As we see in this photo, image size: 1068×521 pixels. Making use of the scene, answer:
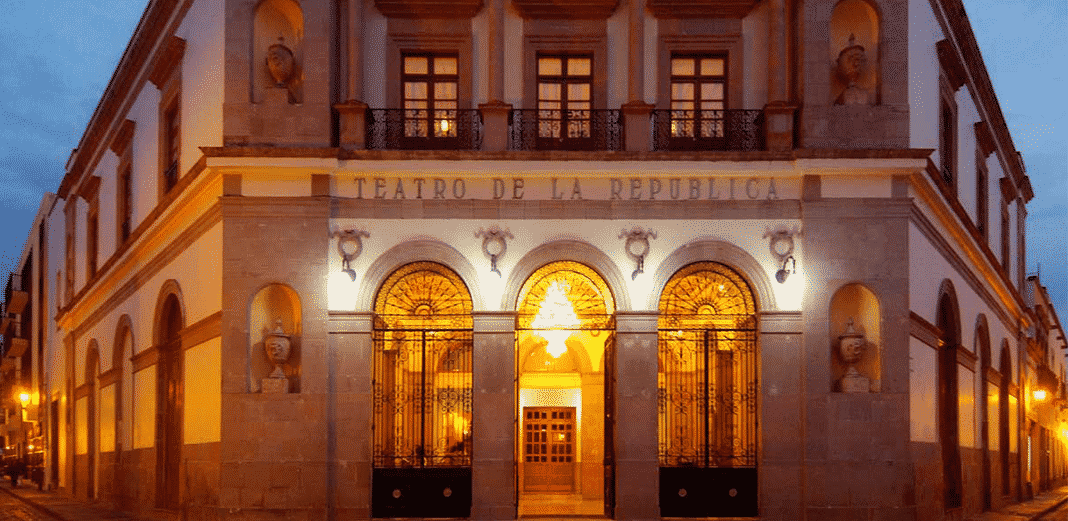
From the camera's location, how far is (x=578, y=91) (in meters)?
24.5

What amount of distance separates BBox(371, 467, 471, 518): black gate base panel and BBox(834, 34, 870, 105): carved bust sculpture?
8997mm

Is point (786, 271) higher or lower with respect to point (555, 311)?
higher

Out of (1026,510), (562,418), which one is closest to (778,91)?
(562,418)

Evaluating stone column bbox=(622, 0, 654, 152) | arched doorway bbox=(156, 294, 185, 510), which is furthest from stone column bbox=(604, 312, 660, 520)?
arched doorway bbox=(156, 294, 185, 510)

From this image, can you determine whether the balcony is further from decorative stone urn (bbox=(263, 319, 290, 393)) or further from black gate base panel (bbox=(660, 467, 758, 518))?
black gate base panel (bbox=(660, 467, 758, 518))

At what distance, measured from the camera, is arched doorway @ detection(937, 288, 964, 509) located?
1110 inches

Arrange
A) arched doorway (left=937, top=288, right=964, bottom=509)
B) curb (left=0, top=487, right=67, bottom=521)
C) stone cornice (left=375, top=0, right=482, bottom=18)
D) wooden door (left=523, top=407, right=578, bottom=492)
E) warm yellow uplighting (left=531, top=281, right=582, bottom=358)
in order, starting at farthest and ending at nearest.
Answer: wooden door (left=523, top=407, right=578, bottom=492) < curb (left=0, top=487, right=67, bottom=521) < arched doorway (left=937, top=288, right=964, bottom=509) < warm yellow uplighting (left=531, top=281, right=582, bottom=358) < stone cornice (left=375, top=0, right=482, bottom=18)

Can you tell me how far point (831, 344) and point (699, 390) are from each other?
2.53m

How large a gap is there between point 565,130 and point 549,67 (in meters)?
1.20

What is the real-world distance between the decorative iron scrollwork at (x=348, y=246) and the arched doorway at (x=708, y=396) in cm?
528

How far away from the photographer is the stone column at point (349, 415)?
75.7 ft

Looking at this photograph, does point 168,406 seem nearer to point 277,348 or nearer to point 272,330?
point 272,330

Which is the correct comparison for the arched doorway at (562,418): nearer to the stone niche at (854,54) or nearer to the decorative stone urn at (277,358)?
the decorative stone urn at (277,358)

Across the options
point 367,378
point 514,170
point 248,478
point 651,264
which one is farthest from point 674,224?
point 248,478
